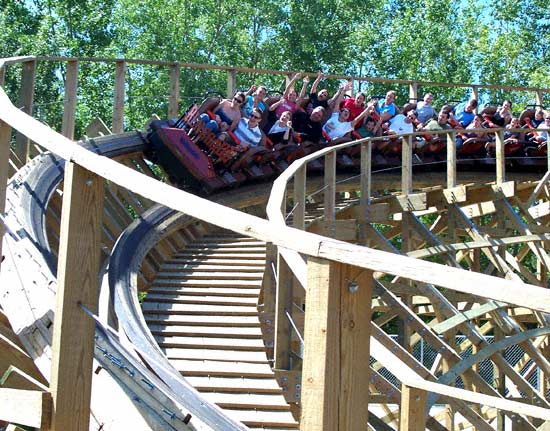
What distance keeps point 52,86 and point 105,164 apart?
84.0 ft

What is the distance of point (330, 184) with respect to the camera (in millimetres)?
8586

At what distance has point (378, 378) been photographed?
24.2ft

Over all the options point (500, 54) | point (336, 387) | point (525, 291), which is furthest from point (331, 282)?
point (500, 54)

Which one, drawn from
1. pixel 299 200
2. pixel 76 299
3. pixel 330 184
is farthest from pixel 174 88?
pixel 76 299

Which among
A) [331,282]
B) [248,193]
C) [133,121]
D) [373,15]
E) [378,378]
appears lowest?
[331,282]

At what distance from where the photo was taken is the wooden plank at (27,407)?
2.54 meters

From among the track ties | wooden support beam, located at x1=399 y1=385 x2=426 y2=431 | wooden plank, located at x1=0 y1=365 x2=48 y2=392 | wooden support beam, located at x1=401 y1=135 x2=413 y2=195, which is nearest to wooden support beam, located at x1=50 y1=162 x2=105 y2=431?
wooden plank, located at x1=0 y1=365 x2=48 y2=392

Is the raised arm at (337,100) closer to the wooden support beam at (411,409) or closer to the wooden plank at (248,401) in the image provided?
the wooden plank at (248,401)

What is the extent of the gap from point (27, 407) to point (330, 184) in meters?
6.11

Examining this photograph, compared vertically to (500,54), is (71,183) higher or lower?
lower

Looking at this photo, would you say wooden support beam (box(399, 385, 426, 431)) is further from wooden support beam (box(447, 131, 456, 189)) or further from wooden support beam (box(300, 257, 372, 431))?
wooden support beam (box(447, 131, 456, 189))

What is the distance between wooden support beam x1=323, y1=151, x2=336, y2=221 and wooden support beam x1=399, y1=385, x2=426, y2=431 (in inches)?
194

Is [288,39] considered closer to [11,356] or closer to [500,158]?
[500,158]

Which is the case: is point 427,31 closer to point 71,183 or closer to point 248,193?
point 248,193
